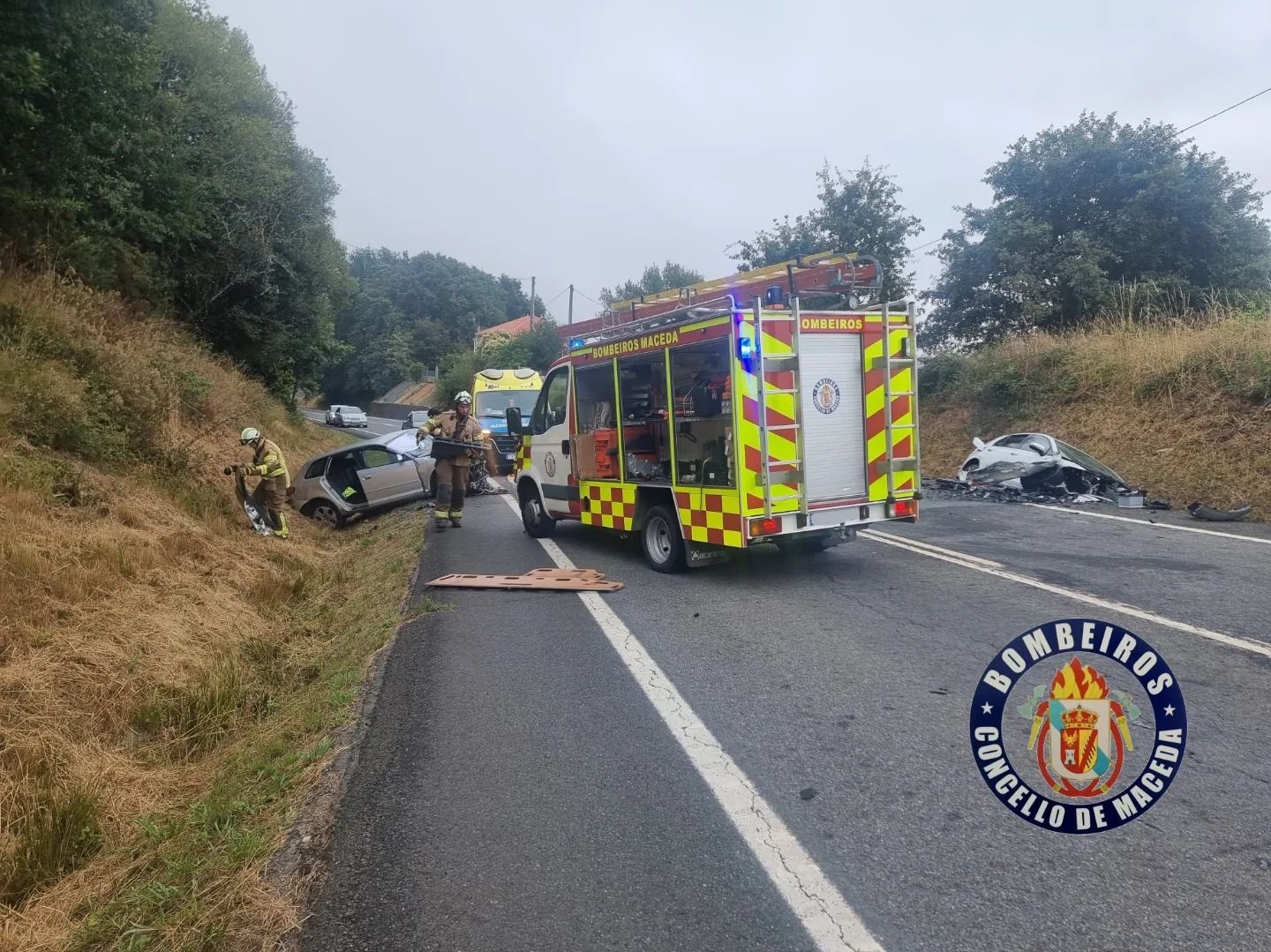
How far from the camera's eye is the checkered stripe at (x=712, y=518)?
7176mm

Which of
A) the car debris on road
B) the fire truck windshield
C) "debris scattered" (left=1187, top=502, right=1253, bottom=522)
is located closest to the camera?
"debris scattered" (left=1187, top=502, right=1253, bottom=522)

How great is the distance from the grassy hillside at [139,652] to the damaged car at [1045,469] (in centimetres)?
975

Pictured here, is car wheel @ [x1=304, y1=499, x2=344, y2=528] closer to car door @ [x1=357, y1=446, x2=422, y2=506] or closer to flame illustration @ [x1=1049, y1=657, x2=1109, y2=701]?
car door @ [x1=357, y1=446, x2=422, y2=506]

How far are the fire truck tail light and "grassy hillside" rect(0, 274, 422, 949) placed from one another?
3132 millimetres

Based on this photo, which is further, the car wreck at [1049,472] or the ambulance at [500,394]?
the ambulance at [500,394]

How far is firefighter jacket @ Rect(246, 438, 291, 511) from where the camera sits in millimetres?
11289

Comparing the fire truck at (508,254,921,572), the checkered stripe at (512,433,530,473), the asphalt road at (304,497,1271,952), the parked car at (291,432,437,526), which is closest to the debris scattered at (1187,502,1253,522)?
the asphalt road at (304,497,1271,952)

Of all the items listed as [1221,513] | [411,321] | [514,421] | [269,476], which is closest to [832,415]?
[514,421]

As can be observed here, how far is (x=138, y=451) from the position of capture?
1068 centimetres

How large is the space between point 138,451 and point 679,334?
7.47 meters

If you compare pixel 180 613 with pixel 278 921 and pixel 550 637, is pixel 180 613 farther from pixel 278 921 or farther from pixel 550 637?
pixel 278 921

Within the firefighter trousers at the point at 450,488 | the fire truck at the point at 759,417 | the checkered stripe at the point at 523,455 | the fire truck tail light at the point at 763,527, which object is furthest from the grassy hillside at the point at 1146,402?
the firefighter trousers at the point at 450,488

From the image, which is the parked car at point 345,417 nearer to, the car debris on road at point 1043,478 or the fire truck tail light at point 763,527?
the car debris on road at point 1043,478

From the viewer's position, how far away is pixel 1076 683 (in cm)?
247
